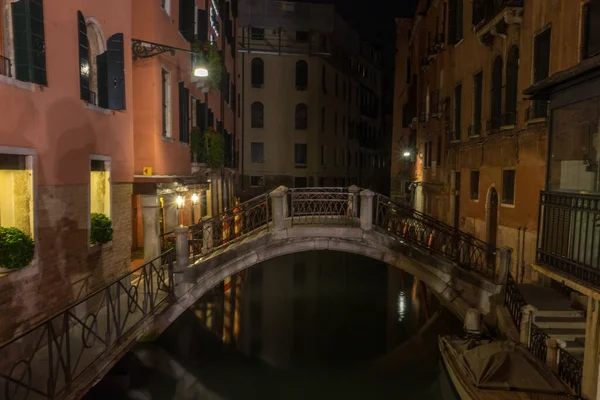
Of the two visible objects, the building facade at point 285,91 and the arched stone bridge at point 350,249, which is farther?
the building facade at point 285,91

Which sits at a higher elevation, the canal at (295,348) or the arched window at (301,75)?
the arched window at (301,75)

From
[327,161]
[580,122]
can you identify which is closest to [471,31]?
[580,122]

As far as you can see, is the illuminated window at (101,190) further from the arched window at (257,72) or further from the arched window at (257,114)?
the arched window at (257,72)

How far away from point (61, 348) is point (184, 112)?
30.5ft

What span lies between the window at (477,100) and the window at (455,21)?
2.50m

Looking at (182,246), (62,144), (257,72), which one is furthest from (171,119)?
(257,72)

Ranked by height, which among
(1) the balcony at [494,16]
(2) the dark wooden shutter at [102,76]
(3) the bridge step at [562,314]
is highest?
(1) the balcony at [494,16]

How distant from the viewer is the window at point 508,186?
1401 cm

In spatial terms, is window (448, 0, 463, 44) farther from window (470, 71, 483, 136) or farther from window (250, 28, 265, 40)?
window (250, 28, 265, 40)

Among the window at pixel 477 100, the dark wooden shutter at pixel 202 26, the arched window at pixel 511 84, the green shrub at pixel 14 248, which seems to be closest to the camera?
the green shrub at pixel 14 248

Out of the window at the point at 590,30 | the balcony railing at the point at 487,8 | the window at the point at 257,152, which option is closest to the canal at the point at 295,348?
the window at the point at 590,30

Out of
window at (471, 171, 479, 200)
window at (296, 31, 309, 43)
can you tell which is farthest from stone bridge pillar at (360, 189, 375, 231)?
window at (296, 31, 309, 43)

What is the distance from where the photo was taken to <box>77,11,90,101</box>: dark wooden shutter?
8961mm

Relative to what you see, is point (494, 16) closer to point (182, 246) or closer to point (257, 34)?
point (182, 246)
